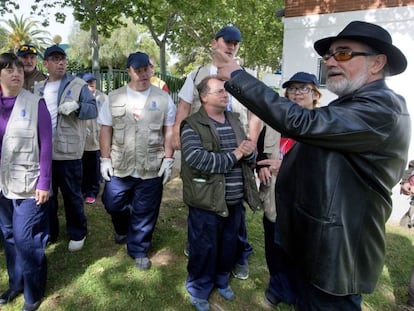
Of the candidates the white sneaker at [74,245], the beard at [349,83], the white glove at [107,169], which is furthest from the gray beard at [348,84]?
the white sneaker at [74,245]

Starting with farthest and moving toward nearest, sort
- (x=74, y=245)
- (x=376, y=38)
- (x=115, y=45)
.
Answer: (x=115, y=45), (x=74, y=245), (x=376, y=38)

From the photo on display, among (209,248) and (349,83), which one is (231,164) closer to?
(209,248)

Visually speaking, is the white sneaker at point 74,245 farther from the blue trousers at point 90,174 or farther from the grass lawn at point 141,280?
the blue trousers at point 90,174

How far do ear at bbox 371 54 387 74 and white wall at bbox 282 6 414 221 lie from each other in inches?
172

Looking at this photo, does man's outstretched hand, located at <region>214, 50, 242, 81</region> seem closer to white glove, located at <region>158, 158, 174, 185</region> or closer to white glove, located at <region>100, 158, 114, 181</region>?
white glove, located at <region>158, 158, 174, 185</region>

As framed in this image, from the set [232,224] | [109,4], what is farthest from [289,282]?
[109,4]

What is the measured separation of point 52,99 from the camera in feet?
11.3

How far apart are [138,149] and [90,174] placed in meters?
2.39

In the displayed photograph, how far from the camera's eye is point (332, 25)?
6.18 metres

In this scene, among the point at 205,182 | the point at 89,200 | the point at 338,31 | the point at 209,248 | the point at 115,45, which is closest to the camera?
the point at 205,182

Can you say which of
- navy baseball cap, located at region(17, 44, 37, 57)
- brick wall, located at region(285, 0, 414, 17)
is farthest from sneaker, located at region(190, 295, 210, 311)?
brick wall, located at region(285, 0, 414, 17)

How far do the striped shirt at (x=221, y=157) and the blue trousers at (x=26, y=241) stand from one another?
1.22 metres

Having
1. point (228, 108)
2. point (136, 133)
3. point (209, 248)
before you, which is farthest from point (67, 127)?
point (209, 248)

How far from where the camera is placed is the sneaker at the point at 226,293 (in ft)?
9.67
